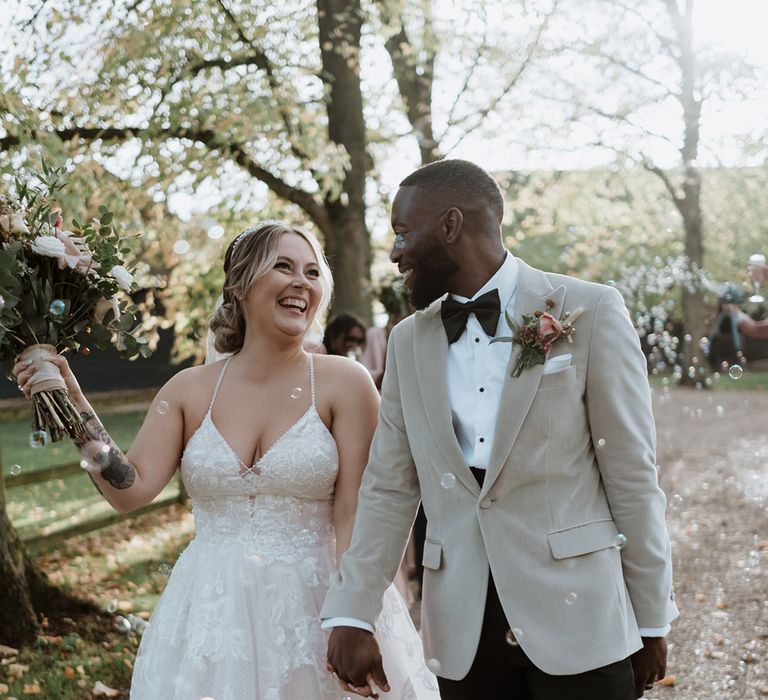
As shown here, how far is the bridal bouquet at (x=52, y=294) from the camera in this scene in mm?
3051

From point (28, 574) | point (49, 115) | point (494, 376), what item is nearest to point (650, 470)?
point (494, 376)

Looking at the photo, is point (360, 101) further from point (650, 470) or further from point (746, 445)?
point (746, 445)

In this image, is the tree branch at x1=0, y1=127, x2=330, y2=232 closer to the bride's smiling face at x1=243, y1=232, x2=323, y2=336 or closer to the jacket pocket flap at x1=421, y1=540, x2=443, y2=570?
the bride's smiling face at x1=243, y1=232, x2=323, y2=336

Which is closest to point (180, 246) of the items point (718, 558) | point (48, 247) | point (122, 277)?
point (718, 558)

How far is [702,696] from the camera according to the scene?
5449mm

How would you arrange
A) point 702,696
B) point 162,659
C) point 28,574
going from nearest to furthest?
point 162,659 < point 702,696 < point 28,574

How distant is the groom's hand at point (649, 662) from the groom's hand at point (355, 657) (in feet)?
2.30

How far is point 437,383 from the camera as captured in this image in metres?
2.70

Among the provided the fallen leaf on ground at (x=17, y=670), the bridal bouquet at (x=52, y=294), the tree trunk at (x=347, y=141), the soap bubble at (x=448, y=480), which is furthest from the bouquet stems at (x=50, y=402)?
the tree trunk at (x=347, y=141)

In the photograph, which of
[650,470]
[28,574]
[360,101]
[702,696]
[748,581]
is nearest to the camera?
[650,470]

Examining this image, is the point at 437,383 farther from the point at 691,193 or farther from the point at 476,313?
the point at 691,193

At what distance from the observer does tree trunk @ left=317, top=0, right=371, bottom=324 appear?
10648 mm

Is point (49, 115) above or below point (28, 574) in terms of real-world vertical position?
above

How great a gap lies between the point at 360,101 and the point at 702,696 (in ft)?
24.5
